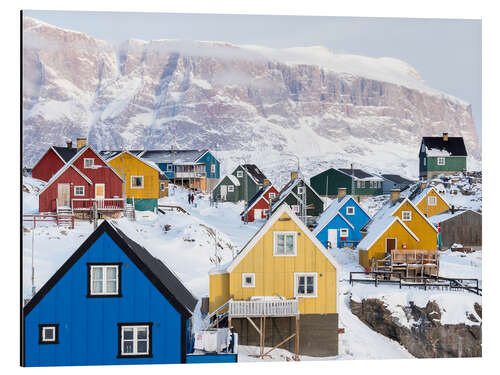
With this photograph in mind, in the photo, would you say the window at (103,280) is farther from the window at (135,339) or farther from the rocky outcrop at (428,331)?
the rocky outcrop at (428,331)

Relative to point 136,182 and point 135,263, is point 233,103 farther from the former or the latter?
point 135,263

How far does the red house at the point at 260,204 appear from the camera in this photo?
90.4ft

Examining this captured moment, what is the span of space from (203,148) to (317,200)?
577cm

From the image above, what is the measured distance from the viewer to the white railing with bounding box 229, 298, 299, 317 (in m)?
15.2

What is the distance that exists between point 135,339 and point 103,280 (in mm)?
1483

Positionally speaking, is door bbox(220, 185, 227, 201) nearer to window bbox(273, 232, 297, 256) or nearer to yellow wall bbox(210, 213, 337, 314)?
yellow wall bbox(210, 213, 337, 314)

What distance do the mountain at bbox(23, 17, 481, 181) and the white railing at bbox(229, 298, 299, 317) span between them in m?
8.30

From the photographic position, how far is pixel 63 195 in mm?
21250

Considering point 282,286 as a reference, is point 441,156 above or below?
above

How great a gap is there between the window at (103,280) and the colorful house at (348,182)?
16913 millimetres

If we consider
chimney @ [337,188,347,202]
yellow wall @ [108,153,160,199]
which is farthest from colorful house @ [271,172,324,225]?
yellow wall @ [108,153,160,199]

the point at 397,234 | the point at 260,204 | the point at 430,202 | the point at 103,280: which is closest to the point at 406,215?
the point at 397,234

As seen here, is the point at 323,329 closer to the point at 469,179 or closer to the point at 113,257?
the point at 113,257

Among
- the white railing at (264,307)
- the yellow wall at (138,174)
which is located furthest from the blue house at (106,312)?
the yellow wall at (138,174)
